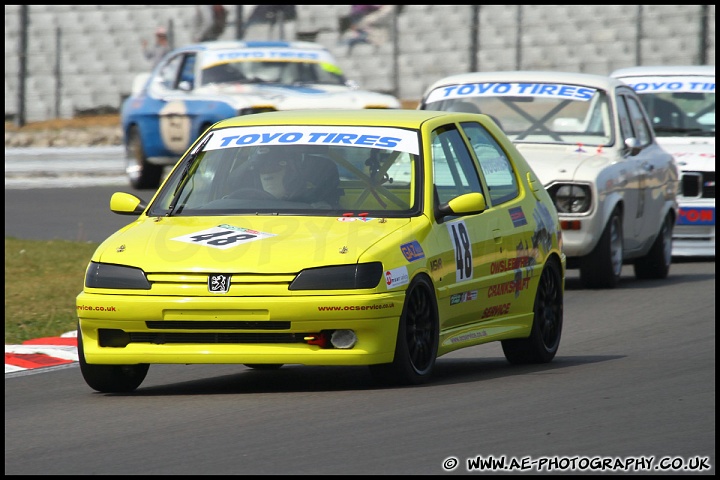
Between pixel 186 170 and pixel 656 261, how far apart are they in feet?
21.2

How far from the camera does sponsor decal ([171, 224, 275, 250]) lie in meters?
7.70

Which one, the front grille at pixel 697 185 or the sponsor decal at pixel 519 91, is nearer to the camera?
the sponsor decal at pixel 519 91

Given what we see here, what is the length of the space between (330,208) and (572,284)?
5.84 metres

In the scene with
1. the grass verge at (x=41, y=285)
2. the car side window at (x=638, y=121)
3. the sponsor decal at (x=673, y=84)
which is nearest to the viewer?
the grass verge at (x=41, y=285)

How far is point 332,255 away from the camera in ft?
24.8

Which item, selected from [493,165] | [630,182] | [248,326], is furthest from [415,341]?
[630,182]

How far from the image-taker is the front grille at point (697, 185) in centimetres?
1526

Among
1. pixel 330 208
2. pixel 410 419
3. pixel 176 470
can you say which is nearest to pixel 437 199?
pixel 330 208

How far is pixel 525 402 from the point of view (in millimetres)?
7426

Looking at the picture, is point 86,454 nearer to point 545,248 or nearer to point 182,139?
point 545,248

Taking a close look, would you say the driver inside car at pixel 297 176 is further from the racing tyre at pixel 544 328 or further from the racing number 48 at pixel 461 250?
the racing tyre at pixel 544 328

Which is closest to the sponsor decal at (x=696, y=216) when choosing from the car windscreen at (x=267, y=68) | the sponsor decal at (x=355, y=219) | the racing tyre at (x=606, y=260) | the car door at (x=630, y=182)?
the car door at (x=630, y=182)

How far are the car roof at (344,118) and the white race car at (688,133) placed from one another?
6.79 meters

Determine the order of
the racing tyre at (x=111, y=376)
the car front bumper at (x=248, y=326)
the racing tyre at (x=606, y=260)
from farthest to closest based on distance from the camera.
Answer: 1. the racing tyre at (x=606, y=260)
2. the racing tyre at (x=111, y=376)
3. the car front bumper at (x=248, y=326)
